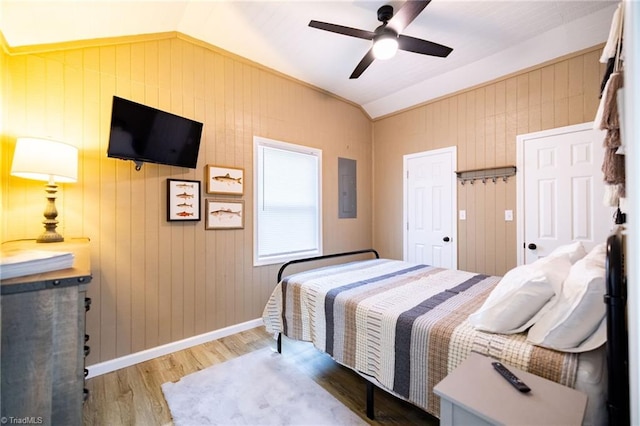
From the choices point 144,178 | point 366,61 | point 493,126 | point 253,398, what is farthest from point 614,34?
point 144,178

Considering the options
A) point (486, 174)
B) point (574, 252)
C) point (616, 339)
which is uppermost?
point (486, 174)

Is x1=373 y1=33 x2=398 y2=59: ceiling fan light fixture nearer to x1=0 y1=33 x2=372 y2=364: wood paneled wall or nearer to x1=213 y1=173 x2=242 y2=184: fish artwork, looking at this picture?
x1=0 y1=33 x2=372 y2=364: wood paneled wall

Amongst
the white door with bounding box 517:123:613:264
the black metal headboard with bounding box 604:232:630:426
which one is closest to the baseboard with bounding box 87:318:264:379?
the black metal headboard with bounding box 604:232:630:426

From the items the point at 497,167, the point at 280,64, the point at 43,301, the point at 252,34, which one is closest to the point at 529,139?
the point at 497,167

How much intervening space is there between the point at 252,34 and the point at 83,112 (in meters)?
1.65

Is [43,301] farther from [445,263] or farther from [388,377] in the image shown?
[445,263]

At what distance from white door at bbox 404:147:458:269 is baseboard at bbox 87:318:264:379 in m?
2.42

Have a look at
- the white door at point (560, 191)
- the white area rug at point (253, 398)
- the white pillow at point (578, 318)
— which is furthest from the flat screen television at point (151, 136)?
the white door at point (560, 191)

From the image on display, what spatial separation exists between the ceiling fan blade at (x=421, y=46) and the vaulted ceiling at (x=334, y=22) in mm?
324

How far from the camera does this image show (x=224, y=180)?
2857 millimetres

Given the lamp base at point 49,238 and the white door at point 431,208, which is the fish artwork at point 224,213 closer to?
the lamp base at point 49,238

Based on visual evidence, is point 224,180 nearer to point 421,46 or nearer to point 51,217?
point 51,217

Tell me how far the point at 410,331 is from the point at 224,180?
2.27 m

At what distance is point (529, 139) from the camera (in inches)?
117
